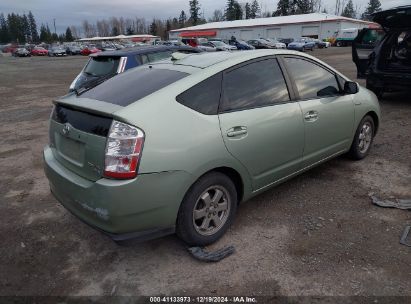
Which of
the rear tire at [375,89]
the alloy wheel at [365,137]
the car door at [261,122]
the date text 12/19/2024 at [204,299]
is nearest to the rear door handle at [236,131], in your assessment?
the car door at [261,122]

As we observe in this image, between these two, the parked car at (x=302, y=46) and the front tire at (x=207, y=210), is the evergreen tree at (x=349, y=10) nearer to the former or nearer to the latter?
the parked car at (x=302, y=46)

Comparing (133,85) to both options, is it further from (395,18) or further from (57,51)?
(57,51)

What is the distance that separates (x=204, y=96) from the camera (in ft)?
10.3

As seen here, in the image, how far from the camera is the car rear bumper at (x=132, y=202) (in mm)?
2672

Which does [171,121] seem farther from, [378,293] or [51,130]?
[378,293]

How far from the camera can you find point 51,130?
3.44 metres

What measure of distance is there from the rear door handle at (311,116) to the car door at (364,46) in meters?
5.93

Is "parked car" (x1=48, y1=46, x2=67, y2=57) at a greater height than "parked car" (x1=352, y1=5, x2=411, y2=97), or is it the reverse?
"parked car" (x1=352, y1=5, x2=411, y2=97)

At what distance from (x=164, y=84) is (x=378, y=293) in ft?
7.62

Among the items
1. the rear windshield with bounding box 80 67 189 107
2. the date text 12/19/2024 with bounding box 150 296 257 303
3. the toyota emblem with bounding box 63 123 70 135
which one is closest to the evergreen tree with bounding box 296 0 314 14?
the rear windshield with bounding box 80 67 189 107

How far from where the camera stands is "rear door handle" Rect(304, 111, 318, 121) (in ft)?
12.7

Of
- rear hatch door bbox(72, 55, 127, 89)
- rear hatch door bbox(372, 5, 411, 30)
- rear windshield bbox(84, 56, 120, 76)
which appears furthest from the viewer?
rear hatch door bbox(372, 5, 411, 30)

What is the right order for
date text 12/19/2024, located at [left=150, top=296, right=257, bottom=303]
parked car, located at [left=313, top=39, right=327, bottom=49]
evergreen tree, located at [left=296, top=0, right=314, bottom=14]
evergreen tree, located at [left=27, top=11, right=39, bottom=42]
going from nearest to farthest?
1. date text 12/19/2024, located at [left=150, top=296, right=257, bottom=303]
2. parked car, located at [left=313, top=39, right=327, bottom=49]
3. evergreen tree, located at [left=296, top=0, right=314, bottom=14]
4. evergreen tree, located at [left=27, top=11, right=39, bottom=42]

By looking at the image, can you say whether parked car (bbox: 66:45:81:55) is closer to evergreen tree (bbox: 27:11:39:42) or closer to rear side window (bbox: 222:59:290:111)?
rear side window (bbox: 222:59:290:111)
